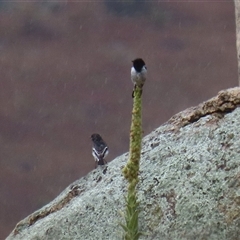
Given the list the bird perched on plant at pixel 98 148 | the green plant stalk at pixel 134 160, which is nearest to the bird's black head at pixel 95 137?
the bird perched on plant at pixel 98 148

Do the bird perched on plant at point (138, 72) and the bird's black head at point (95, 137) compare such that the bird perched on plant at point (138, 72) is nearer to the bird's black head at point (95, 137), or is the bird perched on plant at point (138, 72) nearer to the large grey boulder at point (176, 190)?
the large grey boulder at point (176, 190)

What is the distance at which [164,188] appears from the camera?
21.5 ft

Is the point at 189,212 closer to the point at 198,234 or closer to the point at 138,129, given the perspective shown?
the point at 198,234

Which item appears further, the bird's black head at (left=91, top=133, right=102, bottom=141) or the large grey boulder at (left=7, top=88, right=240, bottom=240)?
the bird's black head at (left=91, top=133, right=102, bottom=141)

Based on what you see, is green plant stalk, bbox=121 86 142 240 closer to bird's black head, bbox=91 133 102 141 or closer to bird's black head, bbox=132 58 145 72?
bird's black head, bbox=132 58 145 72

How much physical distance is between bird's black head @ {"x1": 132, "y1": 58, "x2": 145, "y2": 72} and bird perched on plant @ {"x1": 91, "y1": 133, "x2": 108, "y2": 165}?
5319 mm

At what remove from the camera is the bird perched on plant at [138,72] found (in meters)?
3.48

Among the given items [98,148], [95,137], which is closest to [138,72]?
[98,148]

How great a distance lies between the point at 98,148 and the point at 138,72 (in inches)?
269

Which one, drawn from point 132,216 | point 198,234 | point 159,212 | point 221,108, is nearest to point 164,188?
point 159,212

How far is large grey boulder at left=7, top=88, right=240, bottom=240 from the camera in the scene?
6195 millimetres

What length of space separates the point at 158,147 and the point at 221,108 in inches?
32.5

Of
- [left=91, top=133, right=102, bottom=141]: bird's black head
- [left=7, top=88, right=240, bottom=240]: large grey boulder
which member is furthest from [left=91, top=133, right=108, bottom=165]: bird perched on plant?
[left=7, top=88, right=240, bottom=240]: large grey boulder

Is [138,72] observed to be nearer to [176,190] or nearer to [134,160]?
[134,160]
